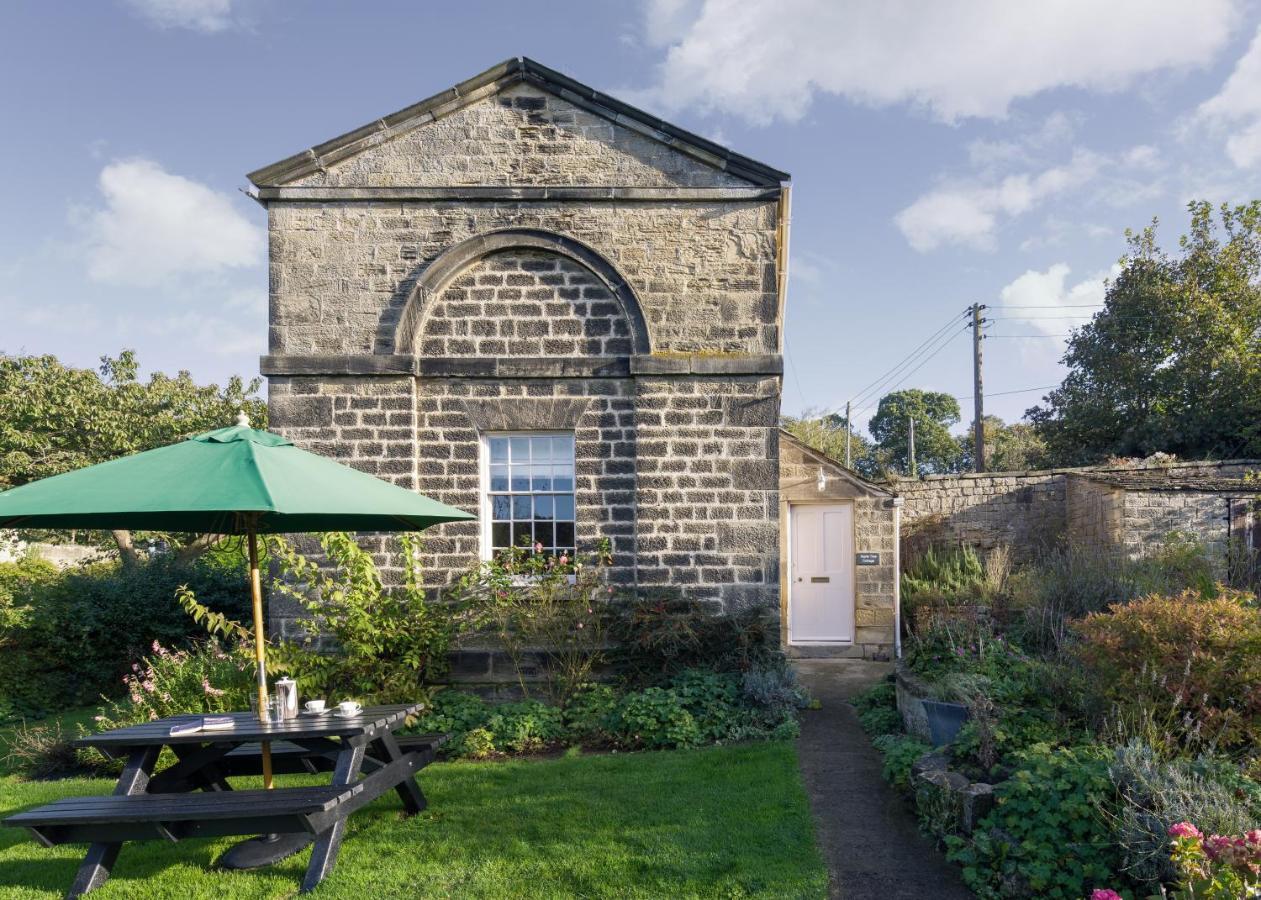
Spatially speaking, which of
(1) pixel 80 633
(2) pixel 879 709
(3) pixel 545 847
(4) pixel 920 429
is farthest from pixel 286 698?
(4) pixel 920 429

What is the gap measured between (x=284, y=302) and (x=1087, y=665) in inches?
329

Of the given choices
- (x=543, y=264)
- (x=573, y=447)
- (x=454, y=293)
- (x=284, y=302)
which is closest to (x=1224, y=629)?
(x=573, y=447)

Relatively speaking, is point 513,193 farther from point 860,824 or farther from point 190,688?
point 860,824

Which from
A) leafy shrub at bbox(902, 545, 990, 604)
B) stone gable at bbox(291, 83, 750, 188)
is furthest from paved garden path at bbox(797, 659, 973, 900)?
stone gable at bbox(291, 83, 750, 188)

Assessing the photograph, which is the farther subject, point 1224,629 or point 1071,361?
point 1071,361

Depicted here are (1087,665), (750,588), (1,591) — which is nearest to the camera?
A: (1087,665)

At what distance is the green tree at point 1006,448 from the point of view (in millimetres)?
26747

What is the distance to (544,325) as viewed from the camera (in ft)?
29.3

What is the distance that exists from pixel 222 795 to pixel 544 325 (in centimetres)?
568

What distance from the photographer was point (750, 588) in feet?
28.3

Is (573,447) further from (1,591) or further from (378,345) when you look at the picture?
(1,591)

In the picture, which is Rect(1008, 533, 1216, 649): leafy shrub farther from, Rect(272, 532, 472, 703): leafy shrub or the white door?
Rect(272, 532, 472, 703): leafy shrub

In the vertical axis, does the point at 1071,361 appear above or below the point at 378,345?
above

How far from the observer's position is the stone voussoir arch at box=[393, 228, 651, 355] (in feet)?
28.9
